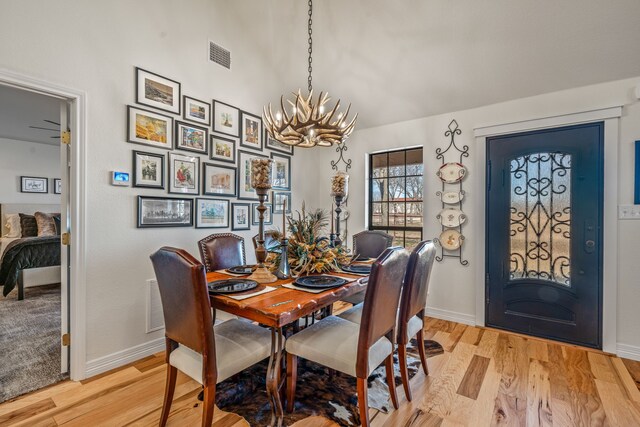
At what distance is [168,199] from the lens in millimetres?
2725

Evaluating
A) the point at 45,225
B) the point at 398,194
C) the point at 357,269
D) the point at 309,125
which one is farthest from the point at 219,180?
the point at 45,225

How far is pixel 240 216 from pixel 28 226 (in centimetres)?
476

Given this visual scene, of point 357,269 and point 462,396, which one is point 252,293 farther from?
point 462,396

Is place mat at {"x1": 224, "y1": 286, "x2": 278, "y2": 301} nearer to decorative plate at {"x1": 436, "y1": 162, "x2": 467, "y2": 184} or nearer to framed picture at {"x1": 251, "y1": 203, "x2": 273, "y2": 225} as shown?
framed picture at {"x1": 251, "y1": 203, "x2": 273, "y2": 225}

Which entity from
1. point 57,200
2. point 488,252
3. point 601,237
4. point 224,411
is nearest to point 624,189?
point 601,237

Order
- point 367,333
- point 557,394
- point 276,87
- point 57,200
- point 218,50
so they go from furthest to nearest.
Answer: point 57,200 → point 276,87 → point 218,50 → point 557,394 → point 367,333

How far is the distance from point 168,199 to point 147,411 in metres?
1.65

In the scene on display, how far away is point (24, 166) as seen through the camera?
582cm

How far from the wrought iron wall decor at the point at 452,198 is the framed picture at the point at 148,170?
9.65 feet

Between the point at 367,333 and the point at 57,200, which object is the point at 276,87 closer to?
the point at 367,333

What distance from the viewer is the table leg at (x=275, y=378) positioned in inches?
64.7

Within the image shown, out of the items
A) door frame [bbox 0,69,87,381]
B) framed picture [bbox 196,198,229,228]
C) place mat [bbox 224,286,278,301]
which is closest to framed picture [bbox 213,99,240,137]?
framed picture [bbox 196,198,229,228]

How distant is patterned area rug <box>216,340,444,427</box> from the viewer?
1.82 meters

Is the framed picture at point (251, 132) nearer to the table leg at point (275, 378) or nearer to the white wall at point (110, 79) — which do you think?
the white wall at point (110, 79)
